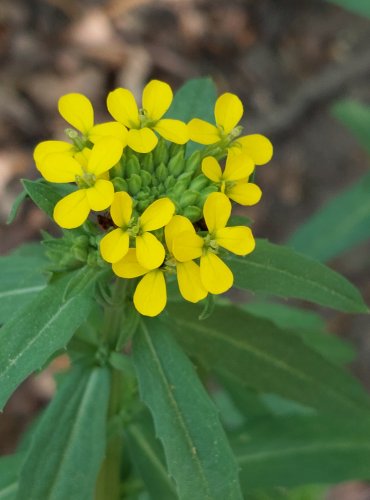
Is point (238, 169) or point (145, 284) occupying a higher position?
point (238, 169)

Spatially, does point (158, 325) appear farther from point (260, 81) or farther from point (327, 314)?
point (260, 81)

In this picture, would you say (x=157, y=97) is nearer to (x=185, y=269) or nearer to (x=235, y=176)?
(x=235, y=176)

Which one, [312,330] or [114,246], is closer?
[114,246]

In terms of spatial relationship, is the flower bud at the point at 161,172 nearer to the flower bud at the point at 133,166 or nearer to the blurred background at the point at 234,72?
the flower bud at the point at 133,166

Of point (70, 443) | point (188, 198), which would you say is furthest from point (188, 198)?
point (70, 443)

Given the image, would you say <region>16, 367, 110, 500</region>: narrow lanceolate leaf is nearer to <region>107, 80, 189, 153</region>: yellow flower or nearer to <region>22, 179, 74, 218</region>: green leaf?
<region>22, 179, 74, 218</region>: green leaf

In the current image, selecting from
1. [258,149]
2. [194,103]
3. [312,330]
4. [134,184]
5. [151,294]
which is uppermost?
[312,330]

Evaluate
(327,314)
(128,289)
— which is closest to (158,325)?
(128,289)

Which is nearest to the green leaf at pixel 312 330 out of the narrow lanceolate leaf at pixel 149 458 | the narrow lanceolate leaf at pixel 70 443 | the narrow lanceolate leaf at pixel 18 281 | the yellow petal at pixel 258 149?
the narrow lanceolate leaf at pixel 149 458
